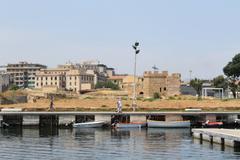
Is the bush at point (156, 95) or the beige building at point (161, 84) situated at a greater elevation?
the beige building at point (161, 84)

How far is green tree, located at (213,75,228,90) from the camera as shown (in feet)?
465

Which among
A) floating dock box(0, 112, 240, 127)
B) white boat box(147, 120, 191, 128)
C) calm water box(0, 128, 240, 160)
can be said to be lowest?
calm water box(0, 128, 240, 160)

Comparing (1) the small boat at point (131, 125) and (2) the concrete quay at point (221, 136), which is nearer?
(2) the concrete quay at point (221, 136)

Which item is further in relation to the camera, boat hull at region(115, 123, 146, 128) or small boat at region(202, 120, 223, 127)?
boat hull at region(115, 123, 146, 128)

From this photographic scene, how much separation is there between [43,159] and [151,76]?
355 feet

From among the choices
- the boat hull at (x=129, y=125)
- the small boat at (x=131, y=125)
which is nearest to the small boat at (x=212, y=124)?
the small boat at (x=131, y=125)

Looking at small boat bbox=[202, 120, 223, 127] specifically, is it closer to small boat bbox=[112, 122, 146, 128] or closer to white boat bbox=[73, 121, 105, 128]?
small boat bbox=[112, 122, 146, 128]

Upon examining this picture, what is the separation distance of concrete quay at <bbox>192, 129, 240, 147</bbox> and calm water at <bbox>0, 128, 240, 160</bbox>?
0.69 m

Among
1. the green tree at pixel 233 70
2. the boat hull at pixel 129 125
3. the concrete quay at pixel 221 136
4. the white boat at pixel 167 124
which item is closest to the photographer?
the concrete quay at pixel 221 136

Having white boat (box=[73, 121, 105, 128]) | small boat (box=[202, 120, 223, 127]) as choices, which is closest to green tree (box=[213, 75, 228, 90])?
small boat (box=[202, 120, 223, 127])

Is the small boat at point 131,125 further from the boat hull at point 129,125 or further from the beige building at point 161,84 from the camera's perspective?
the beige building at point 161,84

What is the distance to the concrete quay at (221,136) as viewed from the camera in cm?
4047

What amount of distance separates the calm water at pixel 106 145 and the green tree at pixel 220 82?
278 ft

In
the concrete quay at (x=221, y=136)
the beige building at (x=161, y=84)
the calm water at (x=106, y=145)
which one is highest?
the beige building at (x=161, y=84)
